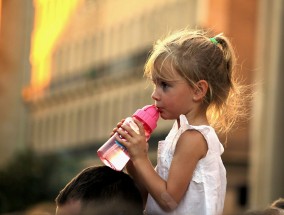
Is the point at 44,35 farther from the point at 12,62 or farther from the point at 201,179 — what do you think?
the point at 201,179

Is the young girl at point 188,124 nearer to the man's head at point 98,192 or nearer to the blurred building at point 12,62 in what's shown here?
the man's head at point 98,192

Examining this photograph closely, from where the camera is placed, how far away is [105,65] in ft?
161

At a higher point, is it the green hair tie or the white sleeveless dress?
the green hair tie

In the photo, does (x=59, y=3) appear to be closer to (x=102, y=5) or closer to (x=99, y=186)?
(x=102, y=5)

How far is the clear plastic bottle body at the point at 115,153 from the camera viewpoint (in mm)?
4246

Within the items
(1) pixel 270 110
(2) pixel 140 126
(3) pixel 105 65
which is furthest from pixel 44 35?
(2) pixel 140 126

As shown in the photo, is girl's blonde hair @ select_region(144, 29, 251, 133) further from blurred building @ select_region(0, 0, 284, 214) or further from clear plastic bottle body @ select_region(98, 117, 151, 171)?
blurred building @ select_region(0, 0, 284, 214)

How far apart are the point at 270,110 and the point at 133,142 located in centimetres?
2652

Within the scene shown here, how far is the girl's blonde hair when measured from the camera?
4.47 metres

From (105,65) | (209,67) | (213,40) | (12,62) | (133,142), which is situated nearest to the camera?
(133,142)

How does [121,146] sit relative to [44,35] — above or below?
above

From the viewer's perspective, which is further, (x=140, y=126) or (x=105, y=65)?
(x=105, y=65)

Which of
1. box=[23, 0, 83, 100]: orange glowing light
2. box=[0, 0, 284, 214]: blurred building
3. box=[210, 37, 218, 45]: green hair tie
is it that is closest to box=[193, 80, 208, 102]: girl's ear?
box=[210, 37, 218, 45]: green hair tie

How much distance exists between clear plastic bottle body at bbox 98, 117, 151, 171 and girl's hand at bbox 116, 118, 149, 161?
1.0 inches
